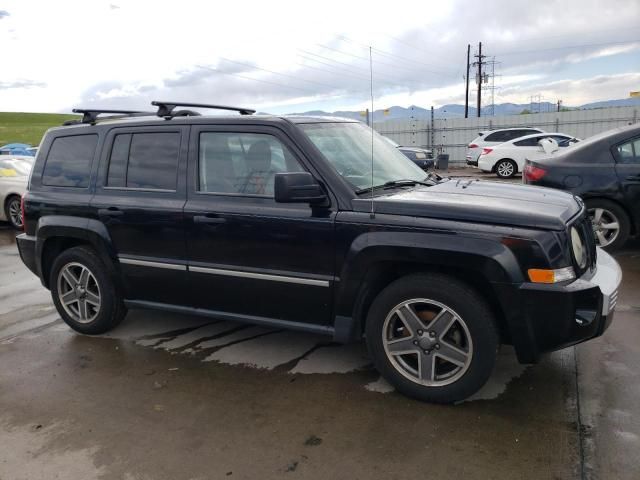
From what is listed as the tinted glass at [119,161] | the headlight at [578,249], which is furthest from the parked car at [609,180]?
the tinted glass at [119,161]

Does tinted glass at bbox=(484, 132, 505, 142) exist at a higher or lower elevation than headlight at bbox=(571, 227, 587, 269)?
higher

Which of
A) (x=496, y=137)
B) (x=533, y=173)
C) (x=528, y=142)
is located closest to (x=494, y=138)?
(x=496, y=137)

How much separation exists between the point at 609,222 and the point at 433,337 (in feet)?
15.0

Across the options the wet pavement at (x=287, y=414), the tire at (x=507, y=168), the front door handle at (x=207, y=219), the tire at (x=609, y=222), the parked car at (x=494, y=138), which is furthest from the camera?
the parked car at (x=494, y=138)

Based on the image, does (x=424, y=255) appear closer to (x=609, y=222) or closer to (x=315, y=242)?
(x=315, y=242)

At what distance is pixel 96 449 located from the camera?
3.09 meters

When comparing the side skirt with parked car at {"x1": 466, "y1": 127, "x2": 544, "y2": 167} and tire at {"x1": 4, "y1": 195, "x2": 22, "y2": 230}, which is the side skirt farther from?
parked car at {"x1": 466, "y1": 127, "x2": 544, "y2": 167}

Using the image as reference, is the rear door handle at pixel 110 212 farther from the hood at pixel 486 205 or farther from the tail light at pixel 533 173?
the tail light at pixel 533 173

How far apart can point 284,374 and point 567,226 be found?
2148 mm

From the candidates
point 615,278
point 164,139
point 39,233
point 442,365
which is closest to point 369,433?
point 442,365

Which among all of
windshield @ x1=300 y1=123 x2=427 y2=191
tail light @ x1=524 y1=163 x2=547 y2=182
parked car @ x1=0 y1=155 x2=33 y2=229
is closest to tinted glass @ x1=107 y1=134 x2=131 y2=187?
windshield @ x1=300 y1=123 x2=427 y2=191

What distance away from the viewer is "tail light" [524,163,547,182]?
7086mm

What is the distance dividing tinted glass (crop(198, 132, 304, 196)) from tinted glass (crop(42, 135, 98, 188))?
1.21 metres

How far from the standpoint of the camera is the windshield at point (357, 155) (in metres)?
3.82
